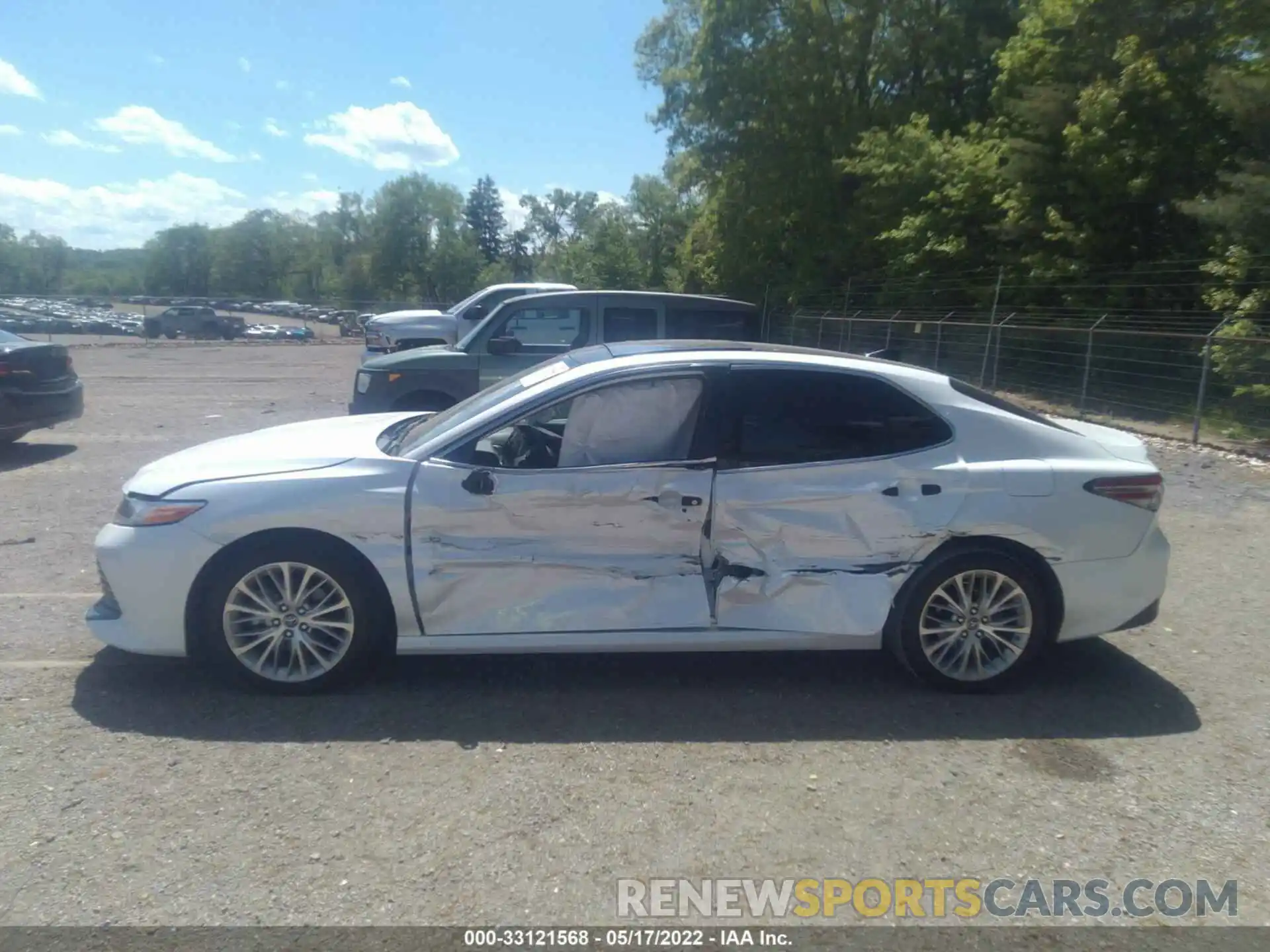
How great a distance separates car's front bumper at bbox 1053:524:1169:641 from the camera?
509 cm

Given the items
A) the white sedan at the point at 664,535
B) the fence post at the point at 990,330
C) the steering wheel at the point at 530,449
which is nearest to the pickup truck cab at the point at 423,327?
the fence post at the point at 990,330

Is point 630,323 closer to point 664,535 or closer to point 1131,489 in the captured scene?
point 664,535

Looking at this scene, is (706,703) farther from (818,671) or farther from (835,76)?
(835,76)

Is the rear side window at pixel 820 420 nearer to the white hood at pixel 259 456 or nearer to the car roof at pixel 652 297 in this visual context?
the white hood at pixel 259 456

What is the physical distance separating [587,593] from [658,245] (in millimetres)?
56090

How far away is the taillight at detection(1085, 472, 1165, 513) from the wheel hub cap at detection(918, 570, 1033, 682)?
61 cm

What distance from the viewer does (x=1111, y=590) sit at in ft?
16.8

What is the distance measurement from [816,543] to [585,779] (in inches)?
61.7

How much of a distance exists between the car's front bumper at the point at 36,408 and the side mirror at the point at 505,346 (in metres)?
4.85

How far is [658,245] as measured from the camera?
2338 inches

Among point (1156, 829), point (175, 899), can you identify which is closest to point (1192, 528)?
point (1156, 829)

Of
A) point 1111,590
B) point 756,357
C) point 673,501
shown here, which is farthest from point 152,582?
point 1111,590

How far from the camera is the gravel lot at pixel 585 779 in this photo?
3.52 meters

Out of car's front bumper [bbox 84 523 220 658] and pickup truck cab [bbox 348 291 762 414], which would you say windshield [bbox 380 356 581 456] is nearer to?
car's front bumper [bbox 84 523 220 658]
